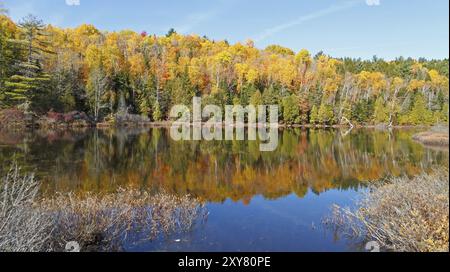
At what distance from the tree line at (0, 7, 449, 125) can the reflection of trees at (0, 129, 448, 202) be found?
19498 millimetres

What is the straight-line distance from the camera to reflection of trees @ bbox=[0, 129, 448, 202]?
15.1m

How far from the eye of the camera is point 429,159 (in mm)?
20891

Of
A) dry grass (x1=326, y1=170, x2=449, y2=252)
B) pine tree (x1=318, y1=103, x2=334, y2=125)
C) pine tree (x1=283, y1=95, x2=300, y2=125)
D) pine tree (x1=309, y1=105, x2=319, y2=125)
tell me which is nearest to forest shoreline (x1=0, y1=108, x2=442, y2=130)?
pine tree (x1=309, y1=105, x2=319, y2=125)

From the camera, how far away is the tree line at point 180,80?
44.1 m

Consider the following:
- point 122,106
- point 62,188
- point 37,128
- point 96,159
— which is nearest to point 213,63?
point 122,106

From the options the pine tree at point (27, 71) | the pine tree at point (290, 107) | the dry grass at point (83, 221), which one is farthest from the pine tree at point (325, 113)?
the dry grass at point (83, 221)

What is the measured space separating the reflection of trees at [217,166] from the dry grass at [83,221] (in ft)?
10.4

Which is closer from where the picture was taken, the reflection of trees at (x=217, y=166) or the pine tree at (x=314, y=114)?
the reflection of trees at (x=217, y=166)

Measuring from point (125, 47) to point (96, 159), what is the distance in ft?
179

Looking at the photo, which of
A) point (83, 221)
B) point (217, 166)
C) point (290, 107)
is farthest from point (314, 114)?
point (83, 221)

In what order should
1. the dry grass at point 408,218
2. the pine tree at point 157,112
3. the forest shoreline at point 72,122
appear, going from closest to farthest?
the dry grass at point 408,218 < the forest shoreline at point 72,122 < the pine tree at point 157,112

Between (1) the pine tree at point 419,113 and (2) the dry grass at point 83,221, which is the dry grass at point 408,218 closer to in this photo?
(2) the dry grass at point 83,221

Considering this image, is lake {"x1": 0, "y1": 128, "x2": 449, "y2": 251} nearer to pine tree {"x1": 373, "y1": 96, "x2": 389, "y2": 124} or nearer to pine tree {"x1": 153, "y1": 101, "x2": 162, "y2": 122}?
pine tree {"x1": 153, "y1": 101, "x2": 162, "y2": 122}

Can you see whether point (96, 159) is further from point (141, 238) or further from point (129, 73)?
point (129, 73)
